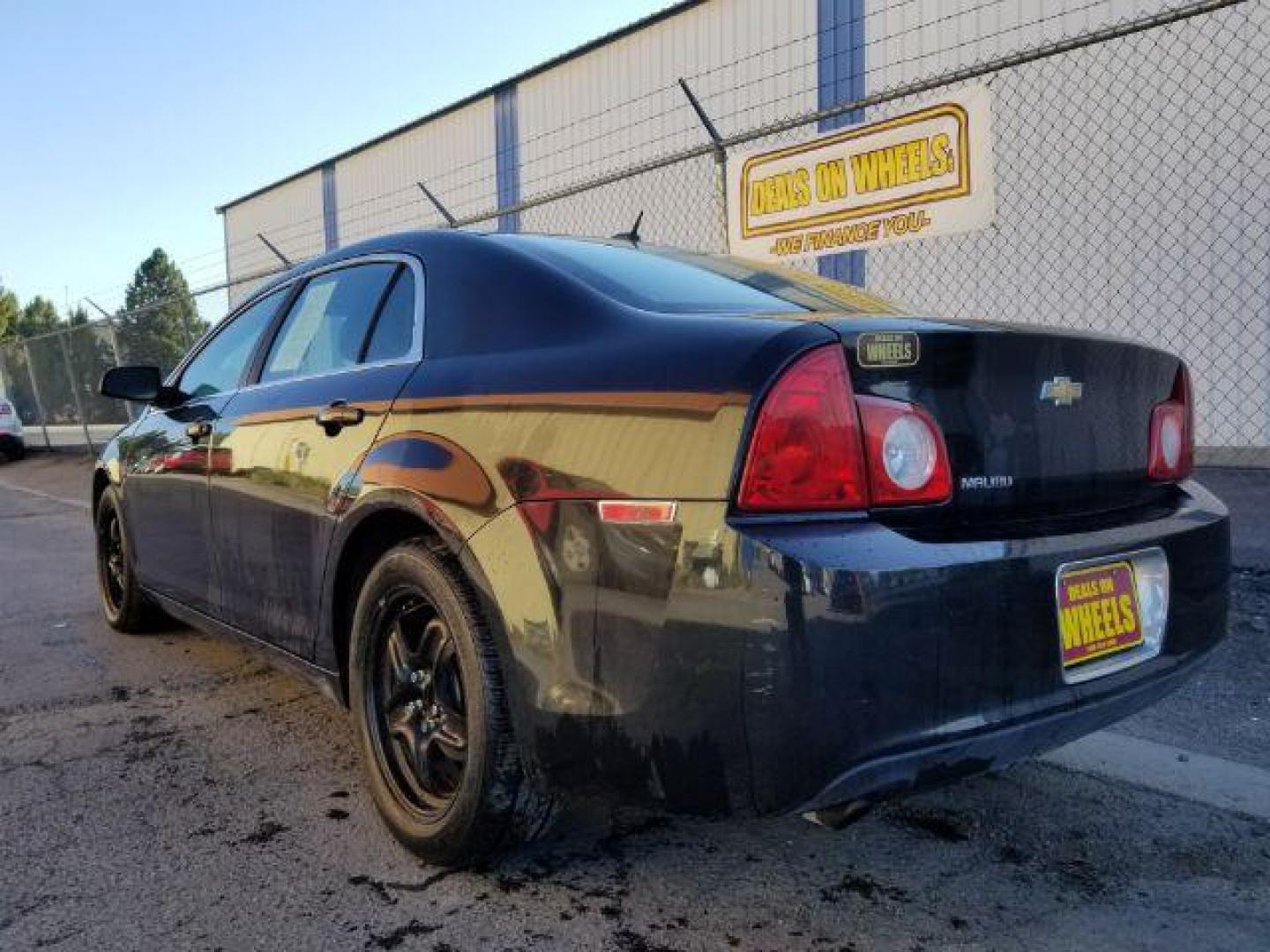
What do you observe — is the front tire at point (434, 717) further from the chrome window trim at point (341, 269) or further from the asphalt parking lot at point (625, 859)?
the chrome window trim at point (341, 269)

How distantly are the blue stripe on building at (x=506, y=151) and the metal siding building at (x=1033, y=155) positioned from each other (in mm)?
2075

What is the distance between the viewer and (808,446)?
1874 millimetres

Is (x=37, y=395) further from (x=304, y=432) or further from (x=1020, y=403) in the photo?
(x=1020, y=403)

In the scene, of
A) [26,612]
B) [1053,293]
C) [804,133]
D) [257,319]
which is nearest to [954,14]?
[804,133]

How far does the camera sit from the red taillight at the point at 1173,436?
2.53 m

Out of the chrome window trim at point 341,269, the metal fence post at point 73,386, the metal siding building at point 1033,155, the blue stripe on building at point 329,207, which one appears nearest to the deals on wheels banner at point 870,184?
the metal siding building at point 1033,155

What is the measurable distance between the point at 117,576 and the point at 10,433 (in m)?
14.5

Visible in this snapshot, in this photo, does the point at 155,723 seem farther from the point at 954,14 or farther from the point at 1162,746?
the point at 954,14

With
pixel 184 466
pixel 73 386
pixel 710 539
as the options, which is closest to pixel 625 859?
pixel 710 539

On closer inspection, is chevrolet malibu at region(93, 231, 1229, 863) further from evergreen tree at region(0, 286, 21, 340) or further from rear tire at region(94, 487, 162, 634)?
evergreen tree at region(0, 286, 21, 340)

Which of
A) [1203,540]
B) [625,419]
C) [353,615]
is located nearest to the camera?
[625,419]

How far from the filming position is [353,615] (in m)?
2.74

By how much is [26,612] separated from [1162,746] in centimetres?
513

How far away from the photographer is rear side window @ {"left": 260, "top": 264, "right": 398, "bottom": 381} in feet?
9.95
